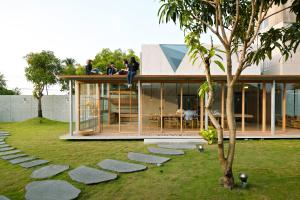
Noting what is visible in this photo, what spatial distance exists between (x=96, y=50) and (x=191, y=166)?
3363 centimetres

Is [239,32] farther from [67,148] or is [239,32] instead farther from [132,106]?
[132,106]

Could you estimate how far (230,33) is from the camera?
4.66m

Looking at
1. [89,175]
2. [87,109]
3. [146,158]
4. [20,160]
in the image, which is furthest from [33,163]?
[87,109]

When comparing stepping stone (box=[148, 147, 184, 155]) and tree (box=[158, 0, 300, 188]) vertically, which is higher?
tree (box=[158, 0, 300, 188])

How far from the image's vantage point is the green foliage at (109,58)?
32062 mm

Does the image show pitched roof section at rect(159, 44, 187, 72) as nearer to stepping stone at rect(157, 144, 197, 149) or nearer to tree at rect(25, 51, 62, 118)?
stepping stone at rect(157, 144, 197, 149)

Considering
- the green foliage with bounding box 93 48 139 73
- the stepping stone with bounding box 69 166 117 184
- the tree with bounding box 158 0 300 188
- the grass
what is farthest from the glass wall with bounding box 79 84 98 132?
the green foliage with bounding box 93 48 139 73

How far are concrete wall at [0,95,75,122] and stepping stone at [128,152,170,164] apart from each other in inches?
497

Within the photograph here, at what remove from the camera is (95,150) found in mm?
8109

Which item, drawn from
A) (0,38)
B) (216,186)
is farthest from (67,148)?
(0,38)

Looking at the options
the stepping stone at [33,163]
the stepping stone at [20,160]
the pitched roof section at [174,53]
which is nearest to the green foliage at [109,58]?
the pitched roof section at [174,53]

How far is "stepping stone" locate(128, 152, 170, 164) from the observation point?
654 cm

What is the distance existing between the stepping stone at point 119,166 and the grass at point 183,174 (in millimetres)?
226

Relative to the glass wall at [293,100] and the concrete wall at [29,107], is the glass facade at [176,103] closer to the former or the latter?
the glass wall at [293,100]
